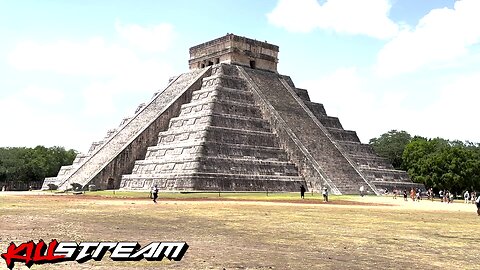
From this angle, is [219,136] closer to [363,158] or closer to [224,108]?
[224,108]

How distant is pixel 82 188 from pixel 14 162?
3874cm

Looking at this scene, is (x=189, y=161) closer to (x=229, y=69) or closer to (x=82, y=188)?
(x=82, y=188)

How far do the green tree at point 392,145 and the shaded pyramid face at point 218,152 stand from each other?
3041cm

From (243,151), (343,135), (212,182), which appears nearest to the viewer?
(212,182)

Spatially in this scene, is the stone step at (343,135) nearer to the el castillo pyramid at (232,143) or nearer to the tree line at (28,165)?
the el castillo pyramid at (232,143)

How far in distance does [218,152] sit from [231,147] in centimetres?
145

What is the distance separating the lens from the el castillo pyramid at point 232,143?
39531mm

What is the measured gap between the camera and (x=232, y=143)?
41.8 metres

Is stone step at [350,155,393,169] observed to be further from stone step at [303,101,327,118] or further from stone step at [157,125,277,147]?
stone step at [157,125,277,147]

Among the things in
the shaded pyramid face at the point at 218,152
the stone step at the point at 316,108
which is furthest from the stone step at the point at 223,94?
the stone step at the point at 316,108

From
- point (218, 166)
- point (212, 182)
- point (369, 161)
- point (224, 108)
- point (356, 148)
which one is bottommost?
point (212, 182)

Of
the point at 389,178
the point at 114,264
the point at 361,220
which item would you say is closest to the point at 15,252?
the point at 114,264

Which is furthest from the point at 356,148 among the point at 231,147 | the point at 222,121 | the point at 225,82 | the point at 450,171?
the point at 231,147

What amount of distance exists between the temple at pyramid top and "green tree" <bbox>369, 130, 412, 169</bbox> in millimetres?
23864
